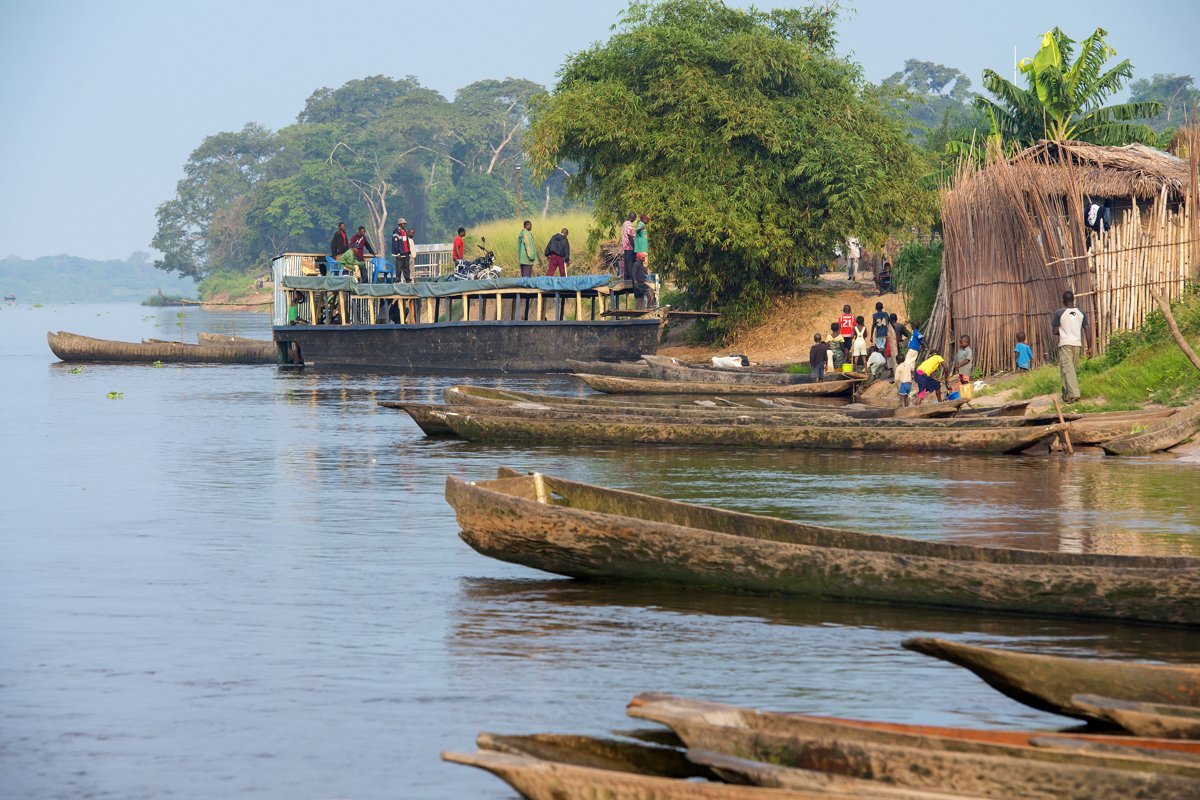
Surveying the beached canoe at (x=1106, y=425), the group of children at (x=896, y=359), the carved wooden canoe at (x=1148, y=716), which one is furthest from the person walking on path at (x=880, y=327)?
the carved wooden canoe at (x=1148, y=716)

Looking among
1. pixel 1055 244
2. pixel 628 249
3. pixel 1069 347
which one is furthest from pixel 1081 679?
pixel 628 249

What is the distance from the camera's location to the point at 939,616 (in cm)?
787

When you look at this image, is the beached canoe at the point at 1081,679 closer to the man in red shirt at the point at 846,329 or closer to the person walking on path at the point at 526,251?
the man in red shirt at the point at 846,329

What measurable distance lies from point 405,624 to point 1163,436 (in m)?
9.05

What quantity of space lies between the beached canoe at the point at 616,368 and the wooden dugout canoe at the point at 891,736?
20532 mm

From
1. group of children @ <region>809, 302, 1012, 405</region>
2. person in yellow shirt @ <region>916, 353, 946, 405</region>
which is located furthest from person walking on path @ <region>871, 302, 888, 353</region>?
person in yellow shirt @ <region>916, 353, 946, 405</region>

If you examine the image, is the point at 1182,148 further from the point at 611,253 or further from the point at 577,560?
the point at 611,253

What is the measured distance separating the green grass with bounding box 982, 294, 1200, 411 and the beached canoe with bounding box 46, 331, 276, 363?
80.1ft

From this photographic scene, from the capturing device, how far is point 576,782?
3928mm

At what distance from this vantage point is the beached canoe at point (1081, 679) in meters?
5.07

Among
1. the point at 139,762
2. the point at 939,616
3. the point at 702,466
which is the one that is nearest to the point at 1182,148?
the point at 702,466

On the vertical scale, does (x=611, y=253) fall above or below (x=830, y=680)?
above

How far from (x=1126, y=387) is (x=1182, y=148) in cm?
660

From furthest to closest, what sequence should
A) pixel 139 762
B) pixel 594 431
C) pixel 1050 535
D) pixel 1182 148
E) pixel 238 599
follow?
pixel 1182 148 → pixel 594 431 → pixel 1050 535 → pixel 238 599 → pixel 139 762
